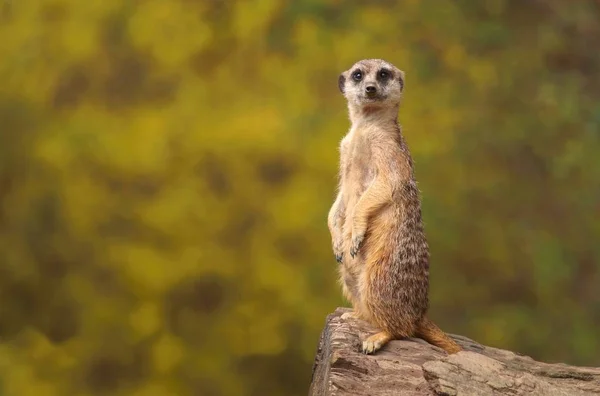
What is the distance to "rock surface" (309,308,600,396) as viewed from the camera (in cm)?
253

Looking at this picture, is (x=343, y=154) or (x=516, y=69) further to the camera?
(x=516, y=69)

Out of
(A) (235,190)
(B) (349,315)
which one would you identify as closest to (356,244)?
(B) (349,315)

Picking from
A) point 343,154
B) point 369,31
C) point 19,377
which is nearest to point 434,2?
point 369,31

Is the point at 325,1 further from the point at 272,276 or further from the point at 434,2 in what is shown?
the point at 272,276

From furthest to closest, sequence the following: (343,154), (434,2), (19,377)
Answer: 1. (434,2)
2. (19,377)
3. (343,154)

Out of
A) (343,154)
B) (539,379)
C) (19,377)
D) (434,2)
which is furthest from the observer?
(434,2)

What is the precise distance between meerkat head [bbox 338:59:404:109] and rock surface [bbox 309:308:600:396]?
80 centimetres

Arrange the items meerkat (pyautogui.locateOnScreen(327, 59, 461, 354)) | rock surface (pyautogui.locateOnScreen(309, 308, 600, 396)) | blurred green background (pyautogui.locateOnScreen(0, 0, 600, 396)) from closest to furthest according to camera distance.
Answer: rock surface (pyautogui.locateOnScreen(309, 308, 600, 396)) < meerkat (pyautogui.locateOnScreen(327, 59, 461, 354)) < blurred green background (pyautogui.locateOnScreen(0, 0, 600, 396))

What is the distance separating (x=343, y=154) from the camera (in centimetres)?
300

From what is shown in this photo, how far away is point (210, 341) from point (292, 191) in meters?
0.86

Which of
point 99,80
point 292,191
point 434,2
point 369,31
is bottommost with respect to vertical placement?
point 292,191

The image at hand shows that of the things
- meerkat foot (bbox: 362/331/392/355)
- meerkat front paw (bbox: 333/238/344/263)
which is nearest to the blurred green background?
meerkat front paw (bbox: 333/238/344/263)

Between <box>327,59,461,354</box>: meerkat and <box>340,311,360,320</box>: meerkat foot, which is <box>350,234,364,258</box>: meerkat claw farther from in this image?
<box>340,311,360,320</box>: meerkat foot

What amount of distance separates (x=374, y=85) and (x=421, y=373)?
101 cm
